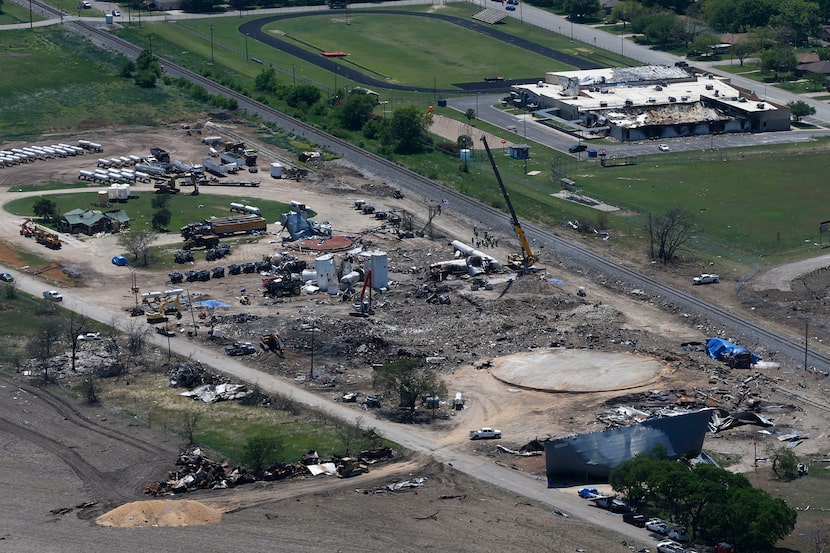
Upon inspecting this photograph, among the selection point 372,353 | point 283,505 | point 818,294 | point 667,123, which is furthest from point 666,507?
point 667,123

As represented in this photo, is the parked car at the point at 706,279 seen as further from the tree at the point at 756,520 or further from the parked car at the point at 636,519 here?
the tree at the point at 756,520

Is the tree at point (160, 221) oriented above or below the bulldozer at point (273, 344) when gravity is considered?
below

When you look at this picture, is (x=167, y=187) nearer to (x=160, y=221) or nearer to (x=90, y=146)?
(x=160, y=221)

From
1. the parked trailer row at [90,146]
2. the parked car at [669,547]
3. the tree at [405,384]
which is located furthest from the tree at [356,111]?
the parked car at [669,547]

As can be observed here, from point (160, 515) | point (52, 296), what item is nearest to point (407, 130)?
point (52, 296)

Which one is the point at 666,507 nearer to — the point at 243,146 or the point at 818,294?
the point at 818,294

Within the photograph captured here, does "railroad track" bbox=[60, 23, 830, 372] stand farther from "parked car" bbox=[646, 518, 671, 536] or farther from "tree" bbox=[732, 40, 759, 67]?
"tree" bbox=[732, 40, 759, 67]

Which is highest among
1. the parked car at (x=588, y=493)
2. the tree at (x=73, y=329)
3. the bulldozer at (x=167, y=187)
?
the parked car at (x=588, y=493)
